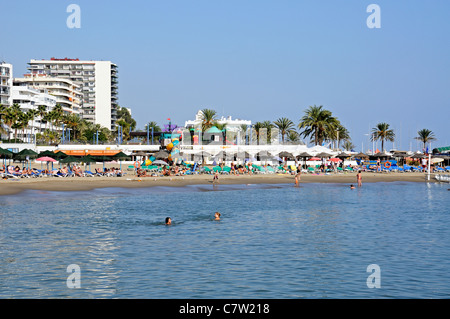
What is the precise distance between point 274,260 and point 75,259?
645 cm

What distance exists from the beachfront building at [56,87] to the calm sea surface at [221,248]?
122091mm

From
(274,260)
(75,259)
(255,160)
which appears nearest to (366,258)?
(274,260)

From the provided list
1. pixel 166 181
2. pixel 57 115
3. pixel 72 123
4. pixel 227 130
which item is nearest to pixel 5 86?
pixel 57 115

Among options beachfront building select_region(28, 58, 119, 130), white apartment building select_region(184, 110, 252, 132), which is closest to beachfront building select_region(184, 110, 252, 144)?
white apartment building select_region(184, 110, 252, 132)

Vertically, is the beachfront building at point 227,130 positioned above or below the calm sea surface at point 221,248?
above

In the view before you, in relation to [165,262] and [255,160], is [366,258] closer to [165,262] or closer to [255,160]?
[165,262]

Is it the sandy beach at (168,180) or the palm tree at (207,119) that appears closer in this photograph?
the sandy beach at (168,180)

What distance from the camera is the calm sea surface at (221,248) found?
1360 cm

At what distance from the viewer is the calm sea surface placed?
44.6 feet

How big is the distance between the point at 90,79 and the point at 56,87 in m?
22.3

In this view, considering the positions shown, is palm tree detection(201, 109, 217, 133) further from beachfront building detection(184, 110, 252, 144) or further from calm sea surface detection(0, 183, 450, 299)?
calm sea surface detection(0, 183, 450, 299)

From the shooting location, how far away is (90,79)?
172375mm

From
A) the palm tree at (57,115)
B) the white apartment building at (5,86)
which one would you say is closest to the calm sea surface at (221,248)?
the palm tree at (57,115)

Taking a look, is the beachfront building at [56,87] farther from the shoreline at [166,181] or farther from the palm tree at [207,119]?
the shoreline at [166,181]
